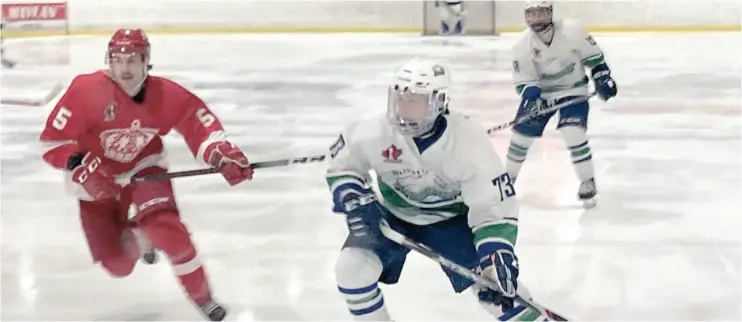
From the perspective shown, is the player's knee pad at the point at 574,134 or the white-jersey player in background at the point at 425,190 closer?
the white-jersey player in background at the point at 425,190

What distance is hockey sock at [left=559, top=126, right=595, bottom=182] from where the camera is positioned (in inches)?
151

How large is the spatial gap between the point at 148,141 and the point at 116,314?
0.51 metres

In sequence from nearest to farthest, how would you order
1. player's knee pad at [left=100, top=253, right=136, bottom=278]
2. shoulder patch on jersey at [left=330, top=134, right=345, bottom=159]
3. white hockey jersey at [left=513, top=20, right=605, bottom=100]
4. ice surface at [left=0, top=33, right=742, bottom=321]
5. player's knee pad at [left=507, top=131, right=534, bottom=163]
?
shoulder patch on jersey at [left=330, top=134, right=345, bottom=159]
player's knee pad at [left=100, top=253, right=136, bottom=278]
ice surface at [left=0, top=33, right=742, bottom=321]
white hockey jersey at [left=513, top=20, right=605, bottom=100]
player's knee pad at [left=507, top=131, right=534, bottom=163]

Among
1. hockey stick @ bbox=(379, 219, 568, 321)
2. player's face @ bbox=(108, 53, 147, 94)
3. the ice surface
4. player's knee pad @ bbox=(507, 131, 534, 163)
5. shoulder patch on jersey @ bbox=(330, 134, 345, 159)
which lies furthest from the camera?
player's knee pad @ bbox=(507, 131, 534, 163)

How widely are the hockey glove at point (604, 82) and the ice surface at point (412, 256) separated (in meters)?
0.43

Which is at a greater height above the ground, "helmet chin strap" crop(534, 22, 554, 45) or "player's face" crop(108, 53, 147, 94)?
"player's face" crop(108, 53, 147, 94)

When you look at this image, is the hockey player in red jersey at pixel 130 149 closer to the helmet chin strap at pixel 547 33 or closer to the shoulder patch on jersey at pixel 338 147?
the shoulder patch on jersey at pixel 338 147

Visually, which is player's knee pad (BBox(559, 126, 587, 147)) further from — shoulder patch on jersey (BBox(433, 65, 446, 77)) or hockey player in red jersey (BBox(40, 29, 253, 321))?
shoulder patch on jersey (BBox(433, 65, 446, 77))

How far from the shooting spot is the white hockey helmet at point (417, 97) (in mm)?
2043

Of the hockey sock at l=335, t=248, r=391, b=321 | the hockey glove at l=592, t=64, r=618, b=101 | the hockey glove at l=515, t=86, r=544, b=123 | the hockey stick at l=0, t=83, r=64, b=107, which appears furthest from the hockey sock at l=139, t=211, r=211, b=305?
the hockey stick at l=0, t=83, r=64, b=107

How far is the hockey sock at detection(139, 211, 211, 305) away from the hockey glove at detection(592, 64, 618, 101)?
73.9 inches

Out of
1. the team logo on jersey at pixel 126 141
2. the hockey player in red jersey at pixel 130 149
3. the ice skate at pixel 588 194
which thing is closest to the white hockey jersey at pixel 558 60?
the ice skate at pixel 588 194

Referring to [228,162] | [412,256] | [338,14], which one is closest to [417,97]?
[228,162]

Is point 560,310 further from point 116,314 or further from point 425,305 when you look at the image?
point 116,314
